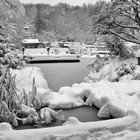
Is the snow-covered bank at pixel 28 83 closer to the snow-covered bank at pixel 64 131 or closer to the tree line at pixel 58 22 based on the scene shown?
the snow-covered bank at pixel 64 131

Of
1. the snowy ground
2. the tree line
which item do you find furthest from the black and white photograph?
the tree line

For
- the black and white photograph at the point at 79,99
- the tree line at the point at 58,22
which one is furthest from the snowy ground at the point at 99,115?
the tree line at the point at 58,22

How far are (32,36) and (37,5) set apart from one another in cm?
1731

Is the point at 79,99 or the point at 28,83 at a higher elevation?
the point at 28,83

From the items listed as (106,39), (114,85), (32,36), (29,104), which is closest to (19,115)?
(29,104)

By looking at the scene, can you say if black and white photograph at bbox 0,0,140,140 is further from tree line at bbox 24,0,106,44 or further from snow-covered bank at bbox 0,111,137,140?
tree line at bbox 24,0,106,44

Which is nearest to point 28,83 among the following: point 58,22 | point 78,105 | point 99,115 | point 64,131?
point 78,105

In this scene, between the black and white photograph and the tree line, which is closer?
the black and white photograph

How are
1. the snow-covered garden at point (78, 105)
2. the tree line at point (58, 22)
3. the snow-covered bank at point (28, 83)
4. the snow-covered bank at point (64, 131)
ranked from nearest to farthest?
the snow-covered bank at point (64, 131), the snow-covered garden at point (78, 105), the snow-covered bank at point (28, 83), the tree line at point (58, 22)

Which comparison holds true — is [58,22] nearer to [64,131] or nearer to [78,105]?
[78,105]

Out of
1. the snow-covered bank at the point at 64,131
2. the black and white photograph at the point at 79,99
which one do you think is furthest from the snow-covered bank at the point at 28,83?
the snow-covered bank at the point at 64,131

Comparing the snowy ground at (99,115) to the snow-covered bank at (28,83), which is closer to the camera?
the snowy ground at (99,115)

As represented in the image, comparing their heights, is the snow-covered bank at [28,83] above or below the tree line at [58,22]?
below

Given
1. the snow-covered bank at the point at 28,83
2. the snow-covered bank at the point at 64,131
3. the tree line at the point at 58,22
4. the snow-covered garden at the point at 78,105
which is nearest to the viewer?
the snow-covered bank at the point at 64,131
